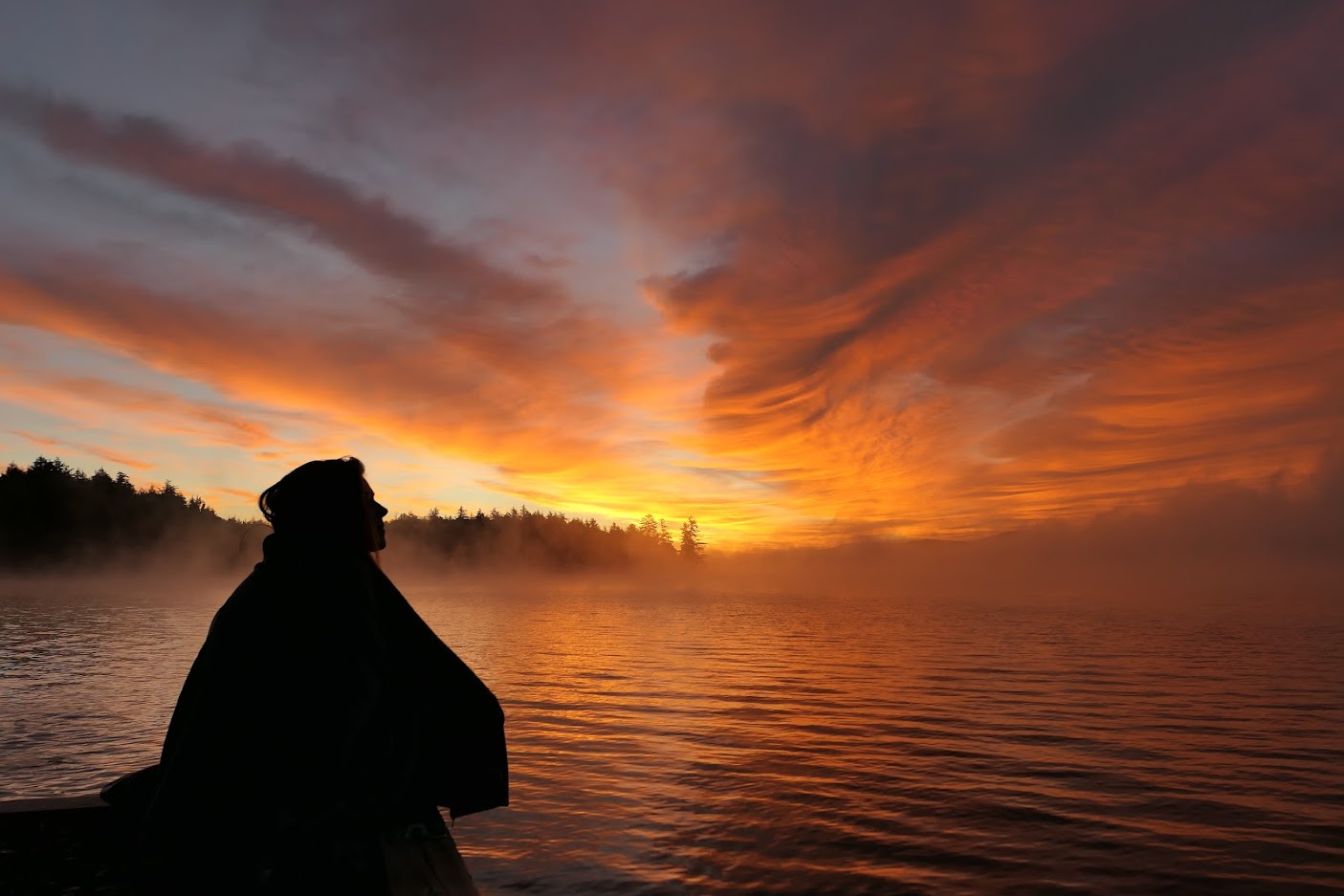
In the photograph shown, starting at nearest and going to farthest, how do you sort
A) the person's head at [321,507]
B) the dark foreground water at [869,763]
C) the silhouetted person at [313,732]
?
the silhouetted person at [313,732]
the person's head at [321,507]
the dark foreground water at [869,763]

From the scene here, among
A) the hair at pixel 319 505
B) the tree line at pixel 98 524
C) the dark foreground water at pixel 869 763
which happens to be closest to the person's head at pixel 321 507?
the hair at pixel 319 505

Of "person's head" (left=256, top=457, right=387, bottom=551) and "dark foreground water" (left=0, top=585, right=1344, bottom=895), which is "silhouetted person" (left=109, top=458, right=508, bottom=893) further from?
"dark foreground water" (left=0, top=585, right=1344, bottom=895)

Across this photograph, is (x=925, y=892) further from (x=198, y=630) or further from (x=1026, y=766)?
(x=198, y=630)

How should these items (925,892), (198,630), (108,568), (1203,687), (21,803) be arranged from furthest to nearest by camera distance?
(108,568) → (198,630) → (1203,687) → (925,892) → (21,803)

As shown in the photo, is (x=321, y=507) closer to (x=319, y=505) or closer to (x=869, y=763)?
(x=319, y=505)

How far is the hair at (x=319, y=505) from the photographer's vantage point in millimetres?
4035

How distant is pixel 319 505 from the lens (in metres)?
Answer: 4.04

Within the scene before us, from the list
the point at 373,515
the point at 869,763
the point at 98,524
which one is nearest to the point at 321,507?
the point at 373,515

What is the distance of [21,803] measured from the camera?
26.8 feet

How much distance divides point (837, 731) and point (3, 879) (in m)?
16.7

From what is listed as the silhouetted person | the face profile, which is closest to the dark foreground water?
the silhouetted person

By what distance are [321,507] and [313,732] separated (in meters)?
1.05

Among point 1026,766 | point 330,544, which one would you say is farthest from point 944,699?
point 330,544

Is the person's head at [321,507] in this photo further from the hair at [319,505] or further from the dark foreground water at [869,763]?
the dark foreground water at [869,763]
